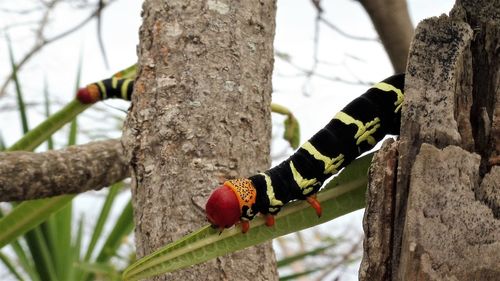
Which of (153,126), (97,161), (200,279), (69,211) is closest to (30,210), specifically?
(97,161)

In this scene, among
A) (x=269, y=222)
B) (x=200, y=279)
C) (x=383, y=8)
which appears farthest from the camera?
(x=383, y=8)

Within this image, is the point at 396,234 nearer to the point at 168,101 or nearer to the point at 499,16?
the point at 499,16

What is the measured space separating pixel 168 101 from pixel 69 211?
1855mm

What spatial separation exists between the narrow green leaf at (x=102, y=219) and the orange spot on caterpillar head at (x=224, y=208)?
79.2 inches

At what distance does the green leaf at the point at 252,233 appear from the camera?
1178mm

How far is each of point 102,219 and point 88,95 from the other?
950 mm

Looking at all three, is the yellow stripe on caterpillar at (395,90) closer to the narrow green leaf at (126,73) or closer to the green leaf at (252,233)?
the green leaf at (252,233)

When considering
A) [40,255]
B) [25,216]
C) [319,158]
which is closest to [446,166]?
[319,158]

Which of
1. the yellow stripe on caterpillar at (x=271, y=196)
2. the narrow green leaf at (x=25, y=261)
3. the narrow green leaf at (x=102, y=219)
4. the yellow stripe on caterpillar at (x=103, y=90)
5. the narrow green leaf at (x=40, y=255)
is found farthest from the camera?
the narrow green leaf at (x=102, y=219)

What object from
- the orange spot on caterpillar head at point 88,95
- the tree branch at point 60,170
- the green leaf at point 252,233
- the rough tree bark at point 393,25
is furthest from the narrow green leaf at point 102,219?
the green leaf at point 252,233

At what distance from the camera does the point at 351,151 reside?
1.36m

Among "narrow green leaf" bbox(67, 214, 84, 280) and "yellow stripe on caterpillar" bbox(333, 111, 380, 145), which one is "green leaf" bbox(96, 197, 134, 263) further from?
"yellow stripe on caterpillar" bbox(333, 111, 380, 145)

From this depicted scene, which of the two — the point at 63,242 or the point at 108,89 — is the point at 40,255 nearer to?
the point at 63,242

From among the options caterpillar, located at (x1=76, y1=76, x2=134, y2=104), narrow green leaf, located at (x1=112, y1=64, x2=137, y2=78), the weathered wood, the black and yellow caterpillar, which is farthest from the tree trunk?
narrow green leaf, located at (x1=112, y1=64, x2=137, y2=78)
